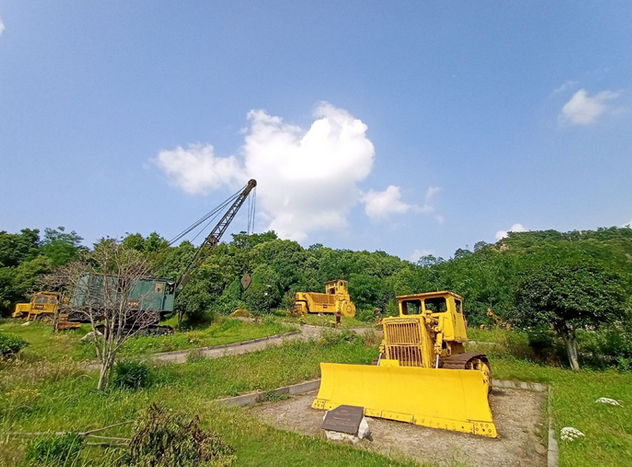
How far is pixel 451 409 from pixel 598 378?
6.18m

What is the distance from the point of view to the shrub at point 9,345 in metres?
9.36

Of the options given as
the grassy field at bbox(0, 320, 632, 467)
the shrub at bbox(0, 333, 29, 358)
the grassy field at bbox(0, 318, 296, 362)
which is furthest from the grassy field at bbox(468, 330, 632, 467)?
the shrub at bbox(0, 333, 29, 358)

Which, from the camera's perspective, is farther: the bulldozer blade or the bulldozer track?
the bulldozer track

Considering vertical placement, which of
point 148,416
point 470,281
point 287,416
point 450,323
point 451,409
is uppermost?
point 470,281

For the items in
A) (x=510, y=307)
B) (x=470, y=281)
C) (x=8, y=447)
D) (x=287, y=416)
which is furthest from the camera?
(x=470, y=281)

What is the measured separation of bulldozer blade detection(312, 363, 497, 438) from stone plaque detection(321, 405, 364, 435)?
1.15 metres

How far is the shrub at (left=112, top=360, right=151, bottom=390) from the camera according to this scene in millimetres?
7887

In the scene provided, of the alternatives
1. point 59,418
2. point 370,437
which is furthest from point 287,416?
point 59,418

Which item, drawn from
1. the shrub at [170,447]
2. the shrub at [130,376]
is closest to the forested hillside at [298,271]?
the shrub at [170,447]

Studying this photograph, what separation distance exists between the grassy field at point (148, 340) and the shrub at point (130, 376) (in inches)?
166

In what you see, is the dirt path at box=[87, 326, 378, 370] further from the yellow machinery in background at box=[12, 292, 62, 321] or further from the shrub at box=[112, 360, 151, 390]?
the yellow machinery in background at box=[12, 292, 62, 321]

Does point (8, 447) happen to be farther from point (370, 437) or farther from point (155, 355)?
point (155, 355)

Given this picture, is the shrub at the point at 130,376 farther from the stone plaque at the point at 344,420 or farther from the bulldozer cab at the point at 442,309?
the bulldozer cab at the point at 442,309

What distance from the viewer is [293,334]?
17.4 metres
